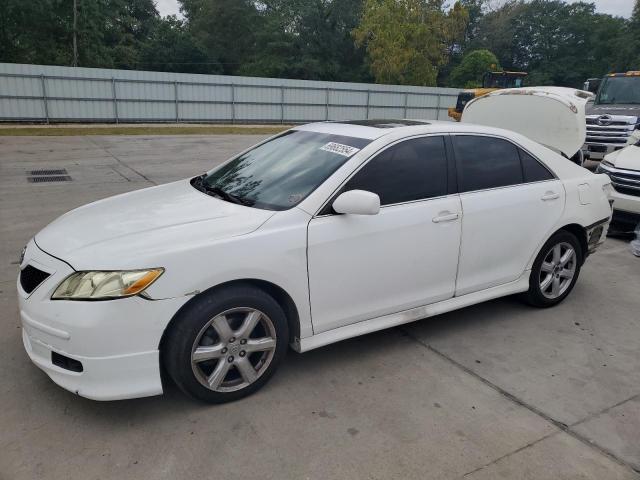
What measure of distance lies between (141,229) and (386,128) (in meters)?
1.85

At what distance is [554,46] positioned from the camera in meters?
67.4

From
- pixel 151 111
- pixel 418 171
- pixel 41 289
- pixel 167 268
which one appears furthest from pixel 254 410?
pixel 151 111

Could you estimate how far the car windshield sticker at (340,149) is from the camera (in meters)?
3.44

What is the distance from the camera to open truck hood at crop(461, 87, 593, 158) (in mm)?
6699

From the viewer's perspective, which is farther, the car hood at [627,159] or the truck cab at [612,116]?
the truck cab at [612,116]

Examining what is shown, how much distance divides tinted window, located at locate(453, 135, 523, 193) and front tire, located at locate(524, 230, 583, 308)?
2.26 feet

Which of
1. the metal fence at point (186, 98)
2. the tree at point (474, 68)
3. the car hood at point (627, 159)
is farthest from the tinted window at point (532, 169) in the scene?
the tree at point (474, 68)

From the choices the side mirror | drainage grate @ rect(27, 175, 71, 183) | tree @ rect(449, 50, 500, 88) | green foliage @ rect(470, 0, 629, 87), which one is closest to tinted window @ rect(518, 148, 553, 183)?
the side mirror

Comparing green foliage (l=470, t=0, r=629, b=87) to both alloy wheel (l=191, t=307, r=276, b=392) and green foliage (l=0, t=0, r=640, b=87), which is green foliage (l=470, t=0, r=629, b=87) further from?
alloy wheel (l=191, t=307, r=276, b=392)

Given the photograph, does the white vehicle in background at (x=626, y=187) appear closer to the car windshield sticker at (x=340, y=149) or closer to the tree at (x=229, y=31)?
the car windshield sticker at (x=340, y=149)

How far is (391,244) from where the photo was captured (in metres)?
3.38

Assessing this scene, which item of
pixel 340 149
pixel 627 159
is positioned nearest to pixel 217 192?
pixel 340 149

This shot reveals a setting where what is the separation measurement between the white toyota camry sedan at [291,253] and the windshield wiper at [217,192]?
0.02 m

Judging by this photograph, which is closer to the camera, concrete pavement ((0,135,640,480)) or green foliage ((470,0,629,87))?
concrete pavement ((0,135,640,480))
